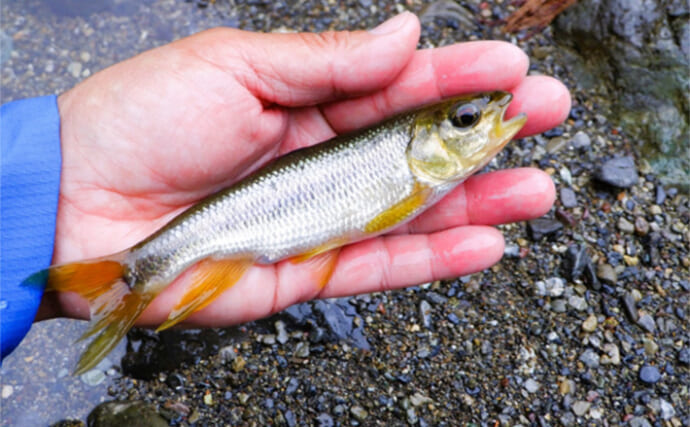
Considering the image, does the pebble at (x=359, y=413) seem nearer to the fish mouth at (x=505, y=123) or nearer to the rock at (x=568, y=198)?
the fish mouth at (x=505, y=123)

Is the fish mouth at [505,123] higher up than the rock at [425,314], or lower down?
higher up

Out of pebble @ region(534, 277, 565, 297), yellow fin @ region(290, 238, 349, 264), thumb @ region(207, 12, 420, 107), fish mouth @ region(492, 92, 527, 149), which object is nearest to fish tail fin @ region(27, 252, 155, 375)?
yellow fin @ region(290, 238, 349, 264)

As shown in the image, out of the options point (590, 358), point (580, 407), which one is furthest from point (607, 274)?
point (580, 407)

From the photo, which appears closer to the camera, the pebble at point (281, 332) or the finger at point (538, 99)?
the finger at point (538, 99)

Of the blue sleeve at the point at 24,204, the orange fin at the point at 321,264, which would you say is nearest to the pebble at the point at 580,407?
the orange fin at the point at 321,264

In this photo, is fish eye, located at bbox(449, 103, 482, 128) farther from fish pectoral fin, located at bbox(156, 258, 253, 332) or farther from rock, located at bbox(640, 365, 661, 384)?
rock, located at bbox(640, 365, 661, 384)

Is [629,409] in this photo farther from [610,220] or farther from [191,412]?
[191,412]

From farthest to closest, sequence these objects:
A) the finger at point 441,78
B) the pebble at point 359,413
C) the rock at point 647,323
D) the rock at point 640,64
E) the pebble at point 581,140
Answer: the rock at point 640,64
the pebble at point 581,140
the rock at point 647,323
the pebble at point 359,413
the finger at point 441,78
